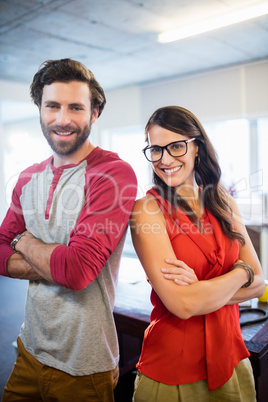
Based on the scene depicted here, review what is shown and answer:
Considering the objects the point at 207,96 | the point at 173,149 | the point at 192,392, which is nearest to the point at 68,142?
the point at 173,149

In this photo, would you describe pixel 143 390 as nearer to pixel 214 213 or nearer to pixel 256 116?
pixel 214 213

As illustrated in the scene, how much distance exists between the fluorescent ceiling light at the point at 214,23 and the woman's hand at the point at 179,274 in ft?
10.6

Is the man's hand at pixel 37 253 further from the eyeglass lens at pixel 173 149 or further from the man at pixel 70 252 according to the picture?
the eyeglass lens at pixel 173 149

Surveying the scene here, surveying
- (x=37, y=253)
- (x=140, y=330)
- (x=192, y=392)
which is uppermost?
(x=37, y=253)

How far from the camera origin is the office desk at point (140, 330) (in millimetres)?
1574

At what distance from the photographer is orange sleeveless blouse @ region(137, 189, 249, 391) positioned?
3.91 ft

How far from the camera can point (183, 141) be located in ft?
4.41

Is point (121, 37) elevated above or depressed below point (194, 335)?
above

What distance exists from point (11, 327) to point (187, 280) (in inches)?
121

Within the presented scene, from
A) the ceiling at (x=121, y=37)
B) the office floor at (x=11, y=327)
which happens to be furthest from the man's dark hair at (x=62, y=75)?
the ceiling at (x=121, y=37)

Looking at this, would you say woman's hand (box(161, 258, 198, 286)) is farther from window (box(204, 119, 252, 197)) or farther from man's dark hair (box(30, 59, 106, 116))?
window (box(204, 119, 252, 197))

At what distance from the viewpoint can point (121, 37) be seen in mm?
4242

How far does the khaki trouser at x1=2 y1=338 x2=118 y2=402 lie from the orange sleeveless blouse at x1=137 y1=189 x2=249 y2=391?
0.46 feet

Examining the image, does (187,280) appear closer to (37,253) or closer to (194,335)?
(194,335)
